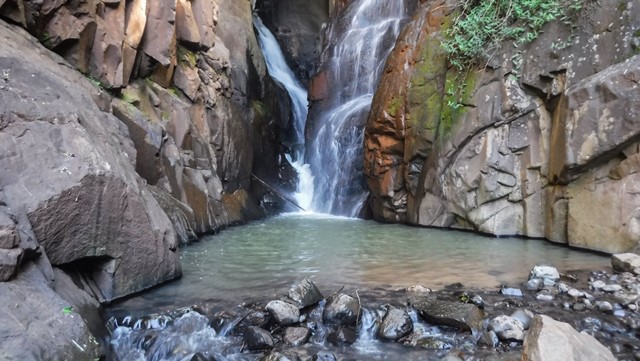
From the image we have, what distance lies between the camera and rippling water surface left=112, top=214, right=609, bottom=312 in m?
5.56

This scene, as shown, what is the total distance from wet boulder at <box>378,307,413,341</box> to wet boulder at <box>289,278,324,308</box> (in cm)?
86

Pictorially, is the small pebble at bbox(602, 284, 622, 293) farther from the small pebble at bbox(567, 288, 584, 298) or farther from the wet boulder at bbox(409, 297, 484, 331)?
the wet boulder at bbox(409, 297, 484, 331)

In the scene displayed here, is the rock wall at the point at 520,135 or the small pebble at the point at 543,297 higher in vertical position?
the rock wall at the point at 520,135

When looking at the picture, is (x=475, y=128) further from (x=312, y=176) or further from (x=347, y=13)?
(x=347, y=13)

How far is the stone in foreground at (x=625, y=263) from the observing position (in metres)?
5.77

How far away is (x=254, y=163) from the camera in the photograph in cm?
1670

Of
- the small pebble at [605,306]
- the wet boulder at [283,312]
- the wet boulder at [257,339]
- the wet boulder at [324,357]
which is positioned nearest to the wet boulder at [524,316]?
the small pebble at [605,306]

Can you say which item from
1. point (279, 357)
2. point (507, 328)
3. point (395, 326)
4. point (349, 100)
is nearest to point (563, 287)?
point (507, 328)

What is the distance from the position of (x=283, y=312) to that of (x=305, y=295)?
44 centimetres

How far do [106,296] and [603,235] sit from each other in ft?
25.7

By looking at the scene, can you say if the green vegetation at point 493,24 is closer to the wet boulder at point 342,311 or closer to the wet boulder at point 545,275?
the wet boulder at point 545,275

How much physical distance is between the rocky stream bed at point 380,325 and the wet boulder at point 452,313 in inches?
0.4

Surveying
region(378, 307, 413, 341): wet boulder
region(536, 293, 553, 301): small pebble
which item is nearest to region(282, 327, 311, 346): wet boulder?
region(378, 307, 413, 341): wet boulder

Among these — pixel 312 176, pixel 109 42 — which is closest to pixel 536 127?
pixel 109 42
